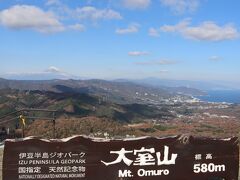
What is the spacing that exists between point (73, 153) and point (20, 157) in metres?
1.13

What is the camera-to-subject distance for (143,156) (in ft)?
32.0

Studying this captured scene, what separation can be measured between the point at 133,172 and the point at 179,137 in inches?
52.4

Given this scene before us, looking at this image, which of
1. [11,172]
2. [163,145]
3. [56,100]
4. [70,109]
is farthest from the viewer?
[56,100]

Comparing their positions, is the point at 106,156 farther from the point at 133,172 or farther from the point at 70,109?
the point at 70,109

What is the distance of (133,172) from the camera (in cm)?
982

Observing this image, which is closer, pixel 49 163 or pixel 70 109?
pixel 49 163

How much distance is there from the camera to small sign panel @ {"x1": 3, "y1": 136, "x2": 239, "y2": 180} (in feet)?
30.7

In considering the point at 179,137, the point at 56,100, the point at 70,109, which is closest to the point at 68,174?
the point at 179,137

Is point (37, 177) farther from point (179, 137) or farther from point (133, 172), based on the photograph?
point (179, 137)

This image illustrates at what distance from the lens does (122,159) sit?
9711mm

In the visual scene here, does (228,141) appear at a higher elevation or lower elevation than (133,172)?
higher

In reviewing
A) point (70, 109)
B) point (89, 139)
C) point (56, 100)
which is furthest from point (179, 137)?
point (56, 100)

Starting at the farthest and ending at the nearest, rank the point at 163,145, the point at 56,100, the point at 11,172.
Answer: the point at 56,100 → the point at 163,145 → the point at 11,172

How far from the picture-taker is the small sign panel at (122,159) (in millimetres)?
9352
